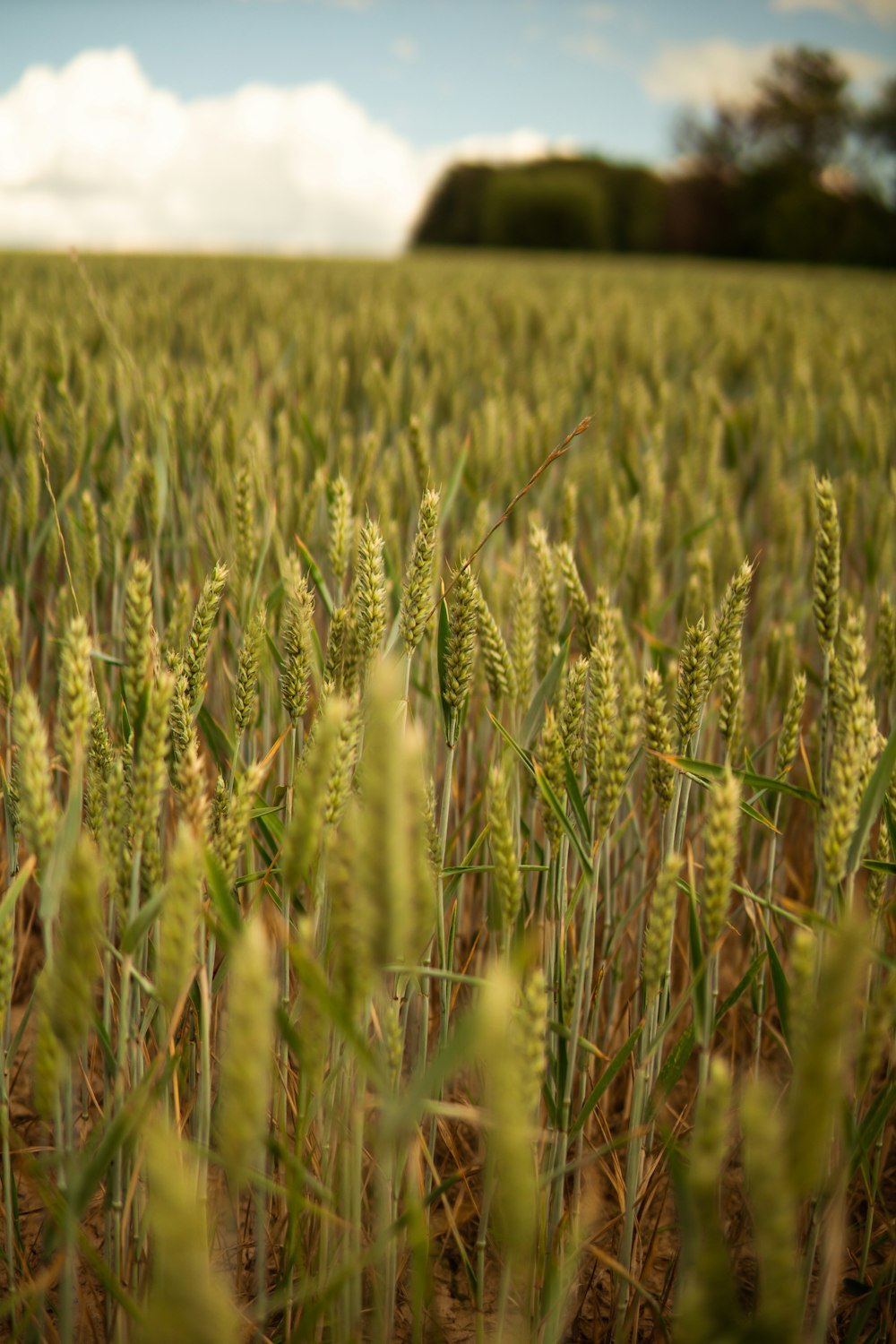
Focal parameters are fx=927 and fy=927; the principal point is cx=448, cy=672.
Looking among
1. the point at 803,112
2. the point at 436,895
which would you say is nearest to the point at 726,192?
the point at 803,112

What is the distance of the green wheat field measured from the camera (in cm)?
43

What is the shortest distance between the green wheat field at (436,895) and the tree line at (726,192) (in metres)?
22.2

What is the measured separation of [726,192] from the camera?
23.4m

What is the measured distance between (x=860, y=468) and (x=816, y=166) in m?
26.2

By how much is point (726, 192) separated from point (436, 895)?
1052 inches

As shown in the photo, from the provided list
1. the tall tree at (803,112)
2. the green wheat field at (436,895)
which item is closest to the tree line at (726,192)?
the tall tree at (803,112)

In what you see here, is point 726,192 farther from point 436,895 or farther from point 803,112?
point 436,895

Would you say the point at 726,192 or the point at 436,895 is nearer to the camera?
the point at 436,895

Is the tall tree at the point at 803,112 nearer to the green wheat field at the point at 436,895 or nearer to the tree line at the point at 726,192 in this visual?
the tree line at the point at 726,192

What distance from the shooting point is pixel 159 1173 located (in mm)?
327

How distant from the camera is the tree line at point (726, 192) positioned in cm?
2092

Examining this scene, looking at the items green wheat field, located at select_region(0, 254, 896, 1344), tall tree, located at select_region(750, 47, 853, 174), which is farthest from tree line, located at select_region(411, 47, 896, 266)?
green wheat field, located at select_region(0, 254, 896, 1344)

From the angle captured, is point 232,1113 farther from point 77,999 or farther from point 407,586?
point 407,586

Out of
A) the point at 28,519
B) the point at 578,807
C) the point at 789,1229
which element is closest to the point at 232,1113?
the point at 789,1229
